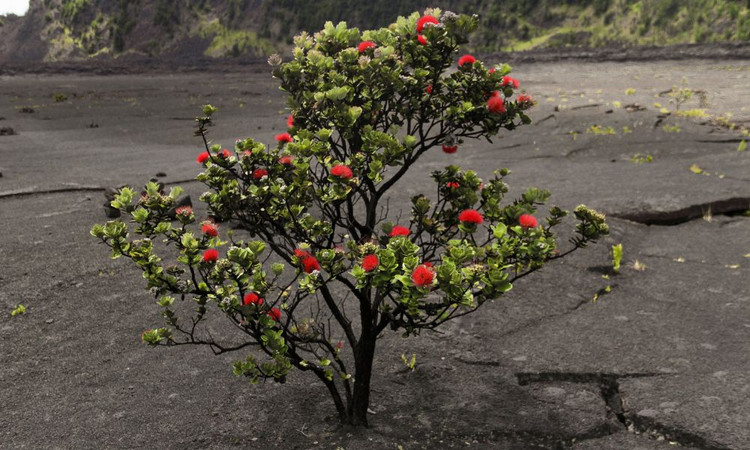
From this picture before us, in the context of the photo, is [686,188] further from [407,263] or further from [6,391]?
[6,391]

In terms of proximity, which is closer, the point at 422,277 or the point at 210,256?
the point at 422,277

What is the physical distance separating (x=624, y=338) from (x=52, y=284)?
6.21 m

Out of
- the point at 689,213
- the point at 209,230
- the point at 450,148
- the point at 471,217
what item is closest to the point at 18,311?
the point at 209,230

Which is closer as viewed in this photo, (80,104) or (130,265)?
(130,265)

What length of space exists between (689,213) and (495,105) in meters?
6.54

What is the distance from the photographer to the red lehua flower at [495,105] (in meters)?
3.87

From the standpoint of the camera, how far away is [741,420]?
13.5 ft

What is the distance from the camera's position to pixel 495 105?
387 cm

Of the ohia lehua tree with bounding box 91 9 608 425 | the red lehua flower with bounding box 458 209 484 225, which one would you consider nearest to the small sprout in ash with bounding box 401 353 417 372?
the ohia lehua tree with bounding box 91 9 608 425

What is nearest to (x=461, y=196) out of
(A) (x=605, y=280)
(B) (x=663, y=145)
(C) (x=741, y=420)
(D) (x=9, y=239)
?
(C) (x=741, y=420)

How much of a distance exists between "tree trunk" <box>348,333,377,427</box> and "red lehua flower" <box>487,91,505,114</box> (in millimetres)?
1734

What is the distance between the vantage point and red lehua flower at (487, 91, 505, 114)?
3871 millimetres

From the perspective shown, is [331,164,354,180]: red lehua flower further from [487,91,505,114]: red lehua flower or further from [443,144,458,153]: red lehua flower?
[487,91,505,114]: red lehua flower

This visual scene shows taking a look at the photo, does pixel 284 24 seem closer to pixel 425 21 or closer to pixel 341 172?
pixel 425 21
